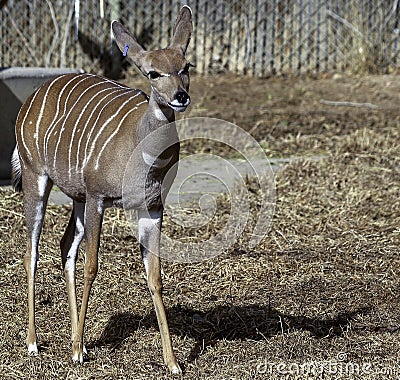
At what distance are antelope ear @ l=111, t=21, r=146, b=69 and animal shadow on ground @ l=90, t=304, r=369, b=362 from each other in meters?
1.37

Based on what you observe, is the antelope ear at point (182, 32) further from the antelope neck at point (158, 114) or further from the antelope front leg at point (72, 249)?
the antelope front leg at point (72, 249)

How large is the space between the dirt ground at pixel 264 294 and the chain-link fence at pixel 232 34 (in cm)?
359

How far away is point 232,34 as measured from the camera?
10.8 meters

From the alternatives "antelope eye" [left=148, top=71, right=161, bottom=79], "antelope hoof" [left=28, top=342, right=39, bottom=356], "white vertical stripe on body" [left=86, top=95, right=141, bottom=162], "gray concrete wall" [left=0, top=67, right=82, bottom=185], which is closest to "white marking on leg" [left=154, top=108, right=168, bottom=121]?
"antelope eye" [left=148, top=71, right=161, bottom=79]

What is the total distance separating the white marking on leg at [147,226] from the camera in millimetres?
3834

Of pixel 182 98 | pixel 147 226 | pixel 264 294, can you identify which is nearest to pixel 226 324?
pixel 264 294

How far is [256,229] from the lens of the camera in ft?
19.1

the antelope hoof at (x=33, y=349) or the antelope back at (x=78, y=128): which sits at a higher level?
the antelope back at (x=78, y=128)

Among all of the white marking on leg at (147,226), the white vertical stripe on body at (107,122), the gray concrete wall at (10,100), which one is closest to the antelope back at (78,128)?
the white vertical stripe on body at (107,122)

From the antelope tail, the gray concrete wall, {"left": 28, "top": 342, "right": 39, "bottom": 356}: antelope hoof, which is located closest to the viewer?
{"left": 28, "top": 342, "right": 39, "bottom": 356}: antelope hoof

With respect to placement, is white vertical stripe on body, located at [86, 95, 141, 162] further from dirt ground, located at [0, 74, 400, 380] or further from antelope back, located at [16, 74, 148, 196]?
dirt ground, located at [0, 74, 400, 380]

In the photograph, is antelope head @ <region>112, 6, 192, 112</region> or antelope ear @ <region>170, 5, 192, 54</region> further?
antelope ear @ <region>170, 5, 192, 54</region>

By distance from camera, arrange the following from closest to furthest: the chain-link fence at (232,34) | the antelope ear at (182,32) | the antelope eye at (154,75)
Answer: the antelope eye at (154,75) → the antelope ear at (182,32) → the chain-link fence at (232,34)

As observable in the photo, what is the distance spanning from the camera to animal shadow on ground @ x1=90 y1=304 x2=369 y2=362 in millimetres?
4215
